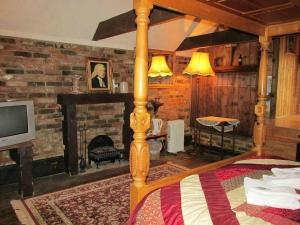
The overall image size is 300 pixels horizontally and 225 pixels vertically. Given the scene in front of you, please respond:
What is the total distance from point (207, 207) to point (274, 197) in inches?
16.7

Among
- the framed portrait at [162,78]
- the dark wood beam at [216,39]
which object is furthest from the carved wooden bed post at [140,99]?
the framed portrait at [162,78]

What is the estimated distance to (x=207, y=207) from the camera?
135 centimetres

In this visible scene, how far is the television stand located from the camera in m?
3.01

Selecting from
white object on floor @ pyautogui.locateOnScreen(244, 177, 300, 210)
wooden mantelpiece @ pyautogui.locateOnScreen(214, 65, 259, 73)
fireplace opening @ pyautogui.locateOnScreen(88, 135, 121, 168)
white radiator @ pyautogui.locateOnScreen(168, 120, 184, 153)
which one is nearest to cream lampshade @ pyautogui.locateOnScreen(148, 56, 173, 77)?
white radiator @ pyautogui.locateOnScreen(168, 120, 184, 153)

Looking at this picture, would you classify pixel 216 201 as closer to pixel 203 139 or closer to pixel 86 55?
pixel 86 55

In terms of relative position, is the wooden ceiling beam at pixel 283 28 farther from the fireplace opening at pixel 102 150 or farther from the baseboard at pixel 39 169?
the baseboard at pixel 39 169

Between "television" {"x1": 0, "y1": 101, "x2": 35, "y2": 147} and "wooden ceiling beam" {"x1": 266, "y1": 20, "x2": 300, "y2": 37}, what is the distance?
9.95 feet

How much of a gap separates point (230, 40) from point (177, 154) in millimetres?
2341

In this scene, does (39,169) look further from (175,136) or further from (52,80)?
(175,136)

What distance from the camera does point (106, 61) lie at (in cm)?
420

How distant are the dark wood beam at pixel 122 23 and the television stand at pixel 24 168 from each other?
6.33ft

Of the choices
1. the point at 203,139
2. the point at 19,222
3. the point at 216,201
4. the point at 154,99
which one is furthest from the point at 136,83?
the point at 203,139

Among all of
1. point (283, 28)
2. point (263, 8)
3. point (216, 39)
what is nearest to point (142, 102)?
point (263, 8)

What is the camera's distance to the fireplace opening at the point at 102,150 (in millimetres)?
4051
